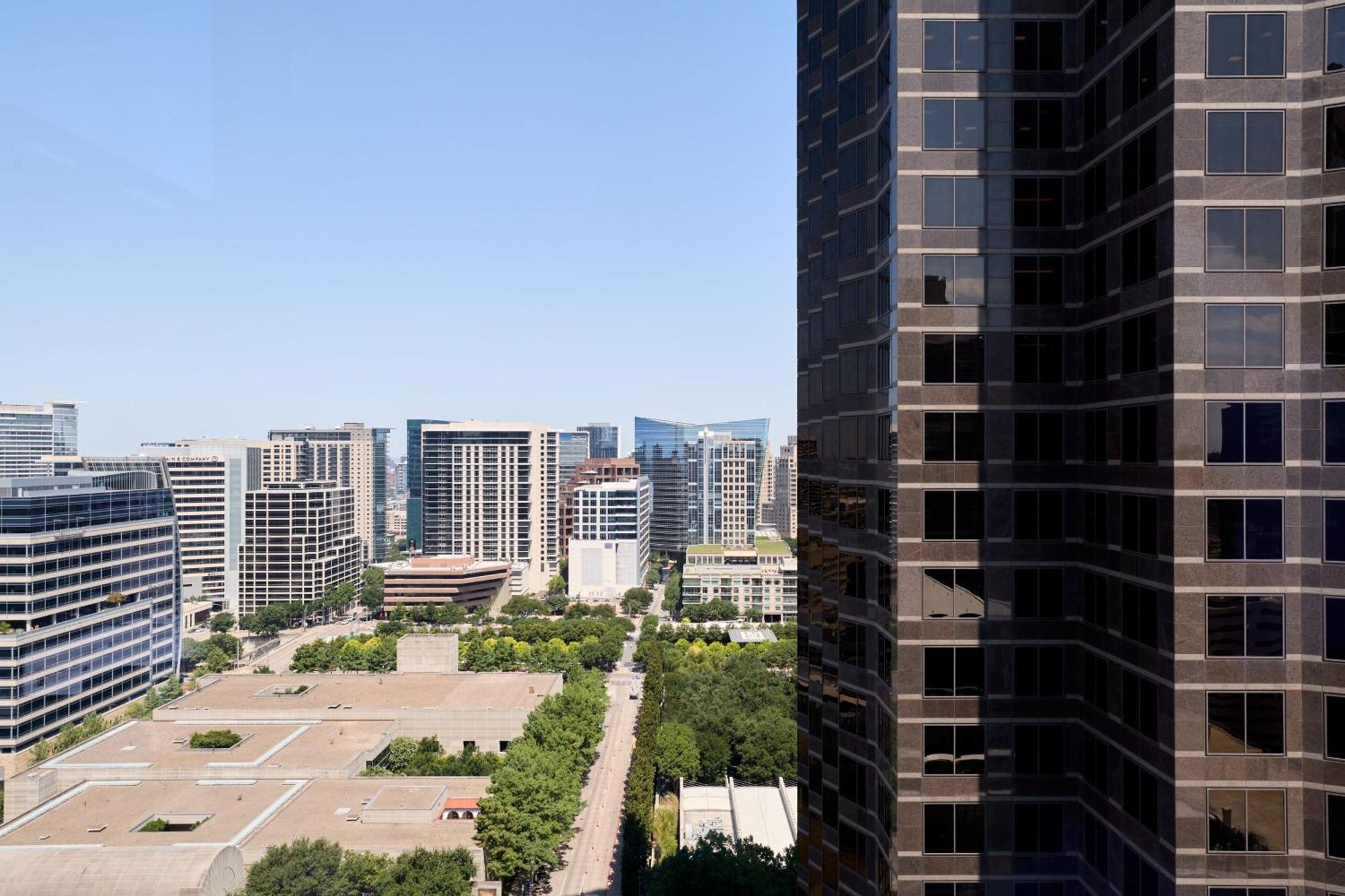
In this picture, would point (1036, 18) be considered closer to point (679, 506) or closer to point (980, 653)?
point (980, 653)

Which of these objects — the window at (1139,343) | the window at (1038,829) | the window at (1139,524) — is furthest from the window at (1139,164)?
the window at (1038,829)

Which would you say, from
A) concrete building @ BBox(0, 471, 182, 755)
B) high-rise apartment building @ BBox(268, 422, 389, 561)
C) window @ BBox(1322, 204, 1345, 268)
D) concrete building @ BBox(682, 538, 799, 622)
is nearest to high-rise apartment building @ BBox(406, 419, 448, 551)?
high-rise apartment building @ BBox(268, 422, 389, 561)

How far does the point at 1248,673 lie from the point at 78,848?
3011 cm

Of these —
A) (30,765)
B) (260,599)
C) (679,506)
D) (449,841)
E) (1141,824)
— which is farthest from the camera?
(679,506)

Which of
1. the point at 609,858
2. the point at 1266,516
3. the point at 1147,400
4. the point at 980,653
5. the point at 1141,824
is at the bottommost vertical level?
the point at 609,858

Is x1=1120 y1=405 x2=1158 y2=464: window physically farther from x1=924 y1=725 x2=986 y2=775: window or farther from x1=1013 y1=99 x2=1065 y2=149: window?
x1=924 y1=725 x2=986 y2=775: window

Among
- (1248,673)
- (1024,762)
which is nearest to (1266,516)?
(1248,673)

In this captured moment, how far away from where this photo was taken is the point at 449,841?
30141 mm

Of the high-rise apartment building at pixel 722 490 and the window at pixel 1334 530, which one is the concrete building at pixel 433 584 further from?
the window at pixel 1334 530

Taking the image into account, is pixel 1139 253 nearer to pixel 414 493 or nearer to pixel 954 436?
pixel 954 436

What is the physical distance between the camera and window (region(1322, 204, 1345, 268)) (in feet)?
33.1

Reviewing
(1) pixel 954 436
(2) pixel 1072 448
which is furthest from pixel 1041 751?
(1) pixel 954 436

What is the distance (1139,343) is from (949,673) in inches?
218

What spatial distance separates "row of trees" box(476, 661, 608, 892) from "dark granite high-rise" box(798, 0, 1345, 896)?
15.2 m
